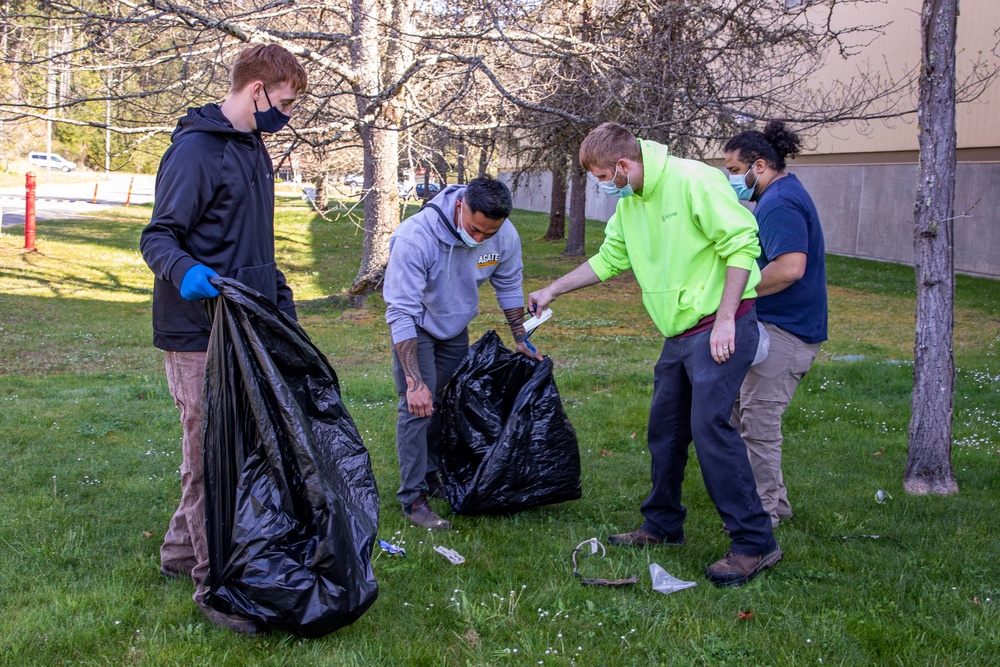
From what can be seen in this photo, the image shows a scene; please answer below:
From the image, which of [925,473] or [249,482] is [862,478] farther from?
[249,482]

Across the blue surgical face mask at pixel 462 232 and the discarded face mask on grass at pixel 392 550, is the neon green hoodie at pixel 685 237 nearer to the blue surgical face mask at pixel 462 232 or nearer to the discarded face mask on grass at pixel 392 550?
the blue surgical face mask at pixel 462 232

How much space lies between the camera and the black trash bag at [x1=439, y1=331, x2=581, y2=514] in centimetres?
413

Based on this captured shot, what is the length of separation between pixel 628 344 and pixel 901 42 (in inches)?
435

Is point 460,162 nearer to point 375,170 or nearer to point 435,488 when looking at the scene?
point 375,170

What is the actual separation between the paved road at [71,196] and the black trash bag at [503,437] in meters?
19.6

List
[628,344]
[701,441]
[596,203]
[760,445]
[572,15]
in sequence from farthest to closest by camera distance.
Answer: [596,203] < [572,15] < [628,344] < [760,445] < [701,441]

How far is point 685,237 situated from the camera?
340 centimetres

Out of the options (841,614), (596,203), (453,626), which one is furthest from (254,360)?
(596,203)

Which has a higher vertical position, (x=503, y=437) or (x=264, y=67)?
(x=264, y=67)

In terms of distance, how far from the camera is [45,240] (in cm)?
2020

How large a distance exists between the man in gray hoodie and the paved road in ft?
63.9

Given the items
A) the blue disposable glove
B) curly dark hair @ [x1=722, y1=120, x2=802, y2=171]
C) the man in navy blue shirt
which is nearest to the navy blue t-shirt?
the man in navy blue shirt

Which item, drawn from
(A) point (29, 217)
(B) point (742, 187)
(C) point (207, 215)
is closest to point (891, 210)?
(B) point (742, 187)

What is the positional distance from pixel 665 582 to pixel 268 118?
233 cm
